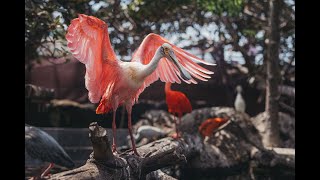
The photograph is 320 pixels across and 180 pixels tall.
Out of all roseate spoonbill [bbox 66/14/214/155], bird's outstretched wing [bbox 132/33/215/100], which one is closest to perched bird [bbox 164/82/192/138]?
bird's outstretched wing [bbox 132/33/215/100]

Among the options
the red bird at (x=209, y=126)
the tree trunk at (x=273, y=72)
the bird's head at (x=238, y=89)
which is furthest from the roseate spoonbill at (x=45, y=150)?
the bird's head at (x=238, y=89)

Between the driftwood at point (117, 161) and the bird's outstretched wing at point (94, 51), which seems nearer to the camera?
the driftwood at point (117, 161)

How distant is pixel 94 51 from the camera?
175 inches

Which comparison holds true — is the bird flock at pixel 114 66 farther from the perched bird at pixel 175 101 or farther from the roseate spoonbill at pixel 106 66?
the perched bird at pixel 175 101

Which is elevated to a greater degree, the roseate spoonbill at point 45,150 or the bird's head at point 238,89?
the bird's head at point 238,89

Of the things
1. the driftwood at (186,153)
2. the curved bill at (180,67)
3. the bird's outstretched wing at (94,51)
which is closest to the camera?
the driftwood at (186,153)

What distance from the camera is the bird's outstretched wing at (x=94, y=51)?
14.2 ft

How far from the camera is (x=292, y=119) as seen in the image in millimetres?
11430

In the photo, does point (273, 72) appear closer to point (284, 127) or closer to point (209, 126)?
point (284, 127)

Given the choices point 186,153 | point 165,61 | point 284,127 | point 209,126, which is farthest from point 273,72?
point 165,61

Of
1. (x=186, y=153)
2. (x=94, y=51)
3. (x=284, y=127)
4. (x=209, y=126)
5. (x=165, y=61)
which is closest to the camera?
(x=94, y=51)
